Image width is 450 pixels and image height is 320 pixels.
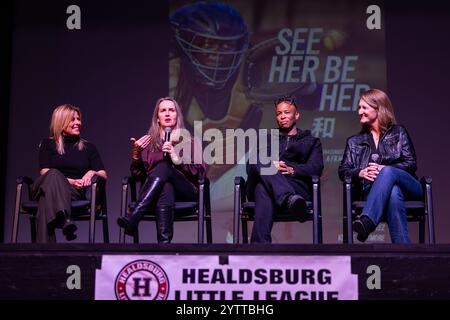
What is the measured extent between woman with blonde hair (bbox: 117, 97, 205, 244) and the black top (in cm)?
37

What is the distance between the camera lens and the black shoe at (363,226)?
3.82 metres

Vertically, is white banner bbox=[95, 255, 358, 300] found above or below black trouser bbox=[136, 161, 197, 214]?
below

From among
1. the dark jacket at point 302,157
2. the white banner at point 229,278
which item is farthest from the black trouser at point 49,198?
the dark jacket at point 302,157

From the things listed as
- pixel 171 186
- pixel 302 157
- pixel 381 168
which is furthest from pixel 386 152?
pixel 171 186

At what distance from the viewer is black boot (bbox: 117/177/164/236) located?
4.07 meters

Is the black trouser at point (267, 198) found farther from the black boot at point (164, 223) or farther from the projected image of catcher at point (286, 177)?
the black boot at point (164, 223)

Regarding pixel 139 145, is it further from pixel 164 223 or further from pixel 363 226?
pixel 363 226

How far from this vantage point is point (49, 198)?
4.16 m

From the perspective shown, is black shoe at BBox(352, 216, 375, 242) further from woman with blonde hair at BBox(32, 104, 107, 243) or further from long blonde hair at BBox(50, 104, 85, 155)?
long blonde hair at BBox(50, 104, 85, 155)

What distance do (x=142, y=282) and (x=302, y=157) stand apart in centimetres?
146

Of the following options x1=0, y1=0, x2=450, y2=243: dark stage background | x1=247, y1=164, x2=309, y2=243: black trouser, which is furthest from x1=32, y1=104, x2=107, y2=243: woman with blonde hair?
x1=247, y1=164, x2=309, y2=243: black trouser

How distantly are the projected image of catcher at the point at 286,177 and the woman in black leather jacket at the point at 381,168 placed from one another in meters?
0.22

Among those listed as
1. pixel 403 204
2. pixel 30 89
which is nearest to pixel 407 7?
pixel 403 204

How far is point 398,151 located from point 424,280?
3.49 feet
